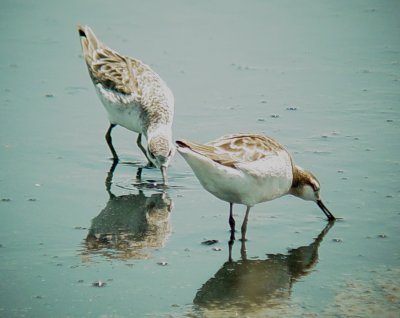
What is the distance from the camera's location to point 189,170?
33.9 feet

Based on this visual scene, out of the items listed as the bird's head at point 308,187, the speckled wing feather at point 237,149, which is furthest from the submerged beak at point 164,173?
the bird's head at point 308,187

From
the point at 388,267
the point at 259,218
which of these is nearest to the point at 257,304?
the point at 388,267

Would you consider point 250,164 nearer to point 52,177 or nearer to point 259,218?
point 259,218

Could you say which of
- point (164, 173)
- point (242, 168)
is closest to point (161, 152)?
point (164, 173)

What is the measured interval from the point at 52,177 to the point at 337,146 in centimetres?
374

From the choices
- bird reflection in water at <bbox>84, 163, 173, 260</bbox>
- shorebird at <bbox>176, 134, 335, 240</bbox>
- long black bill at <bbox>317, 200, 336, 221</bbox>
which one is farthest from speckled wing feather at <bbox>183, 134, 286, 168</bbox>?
bird reflection in water at <bbox>84, 163, 173, 260</bbox>

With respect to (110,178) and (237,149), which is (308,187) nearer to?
(237,149)

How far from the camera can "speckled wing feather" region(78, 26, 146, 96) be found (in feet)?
36.8

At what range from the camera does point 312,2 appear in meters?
17.9

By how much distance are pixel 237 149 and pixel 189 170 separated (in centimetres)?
223

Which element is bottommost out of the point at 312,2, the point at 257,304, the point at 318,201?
the point at 257,304

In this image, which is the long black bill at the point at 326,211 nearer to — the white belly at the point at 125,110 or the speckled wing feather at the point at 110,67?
the white belly at the point at 125,110

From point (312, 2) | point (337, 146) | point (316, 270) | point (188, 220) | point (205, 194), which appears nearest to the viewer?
point (316, 270)

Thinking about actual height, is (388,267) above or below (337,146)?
below
